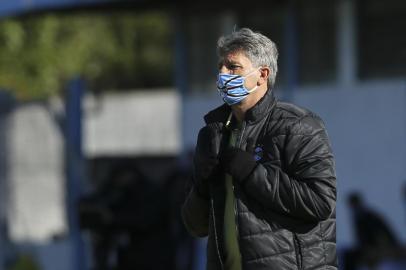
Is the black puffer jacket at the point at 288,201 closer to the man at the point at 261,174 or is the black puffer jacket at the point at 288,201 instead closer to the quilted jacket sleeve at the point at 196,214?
the man at the point at 261,174

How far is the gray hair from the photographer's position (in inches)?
160

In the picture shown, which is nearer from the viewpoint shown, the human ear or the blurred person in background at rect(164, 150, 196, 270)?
the human ear

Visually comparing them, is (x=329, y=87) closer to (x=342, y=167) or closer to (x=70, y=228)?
(x=342, y=167)

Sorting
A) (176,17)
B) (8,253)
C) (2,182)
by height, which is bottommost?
(8,253)

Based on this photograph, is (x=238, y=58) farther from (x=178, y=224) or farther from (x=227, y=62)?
(x=178, y=224)

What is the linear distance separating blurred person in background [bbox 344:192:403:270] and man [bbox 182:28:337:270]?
5.38 metres

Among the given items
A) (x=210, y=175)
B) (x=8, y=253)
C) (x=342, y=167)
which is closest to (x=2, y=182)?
(x=8, y=253)

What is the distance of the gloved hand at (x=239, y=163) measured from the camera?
3969mm

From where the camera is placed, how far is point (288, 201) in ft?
12.9

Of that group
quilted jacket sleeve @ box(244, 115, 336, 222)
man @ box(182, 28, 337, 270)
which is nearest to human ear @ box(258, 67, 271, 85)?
man @ box(182, 28, 337, 270)

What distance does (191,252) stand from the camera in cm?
998

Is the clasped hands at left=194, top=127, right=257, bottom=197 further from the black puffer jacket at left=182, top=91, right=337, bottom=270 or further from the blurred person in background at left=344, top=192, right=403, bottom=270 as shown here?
the blurred person in background at left=344, top=192, right=403, bottom=270

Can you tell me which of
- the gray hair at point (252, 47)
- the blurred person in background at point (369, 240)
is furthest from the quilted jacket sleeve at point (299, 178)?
the blurred person in background at point (369, 240)

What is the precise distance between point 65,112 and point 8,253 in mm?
1440
